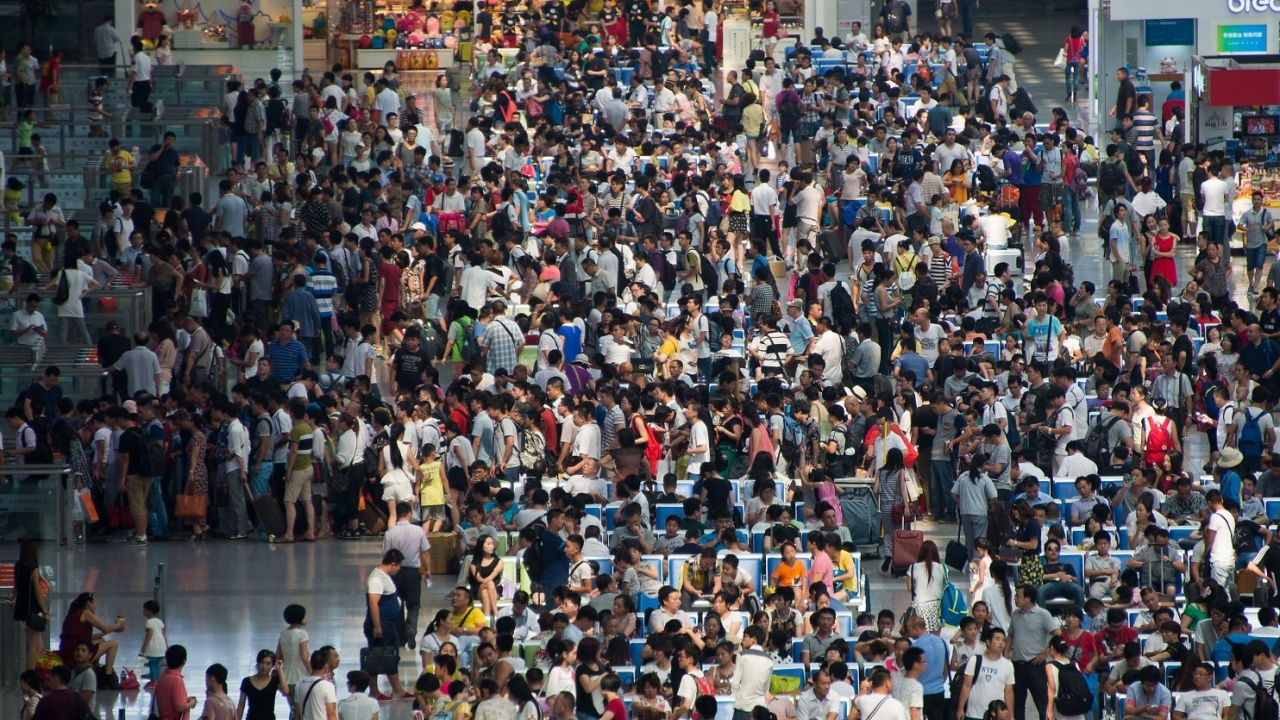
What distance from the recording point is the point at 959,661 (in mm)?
14172

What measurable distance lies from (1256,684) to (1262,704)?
140 millimetres

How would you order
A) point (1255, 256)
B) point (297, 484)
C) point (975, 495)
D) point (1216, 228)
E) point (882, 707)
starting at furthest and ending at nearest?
point (1216, 228) → point (1255, 256) → point (297, 484) → point (975, 495) → point (882, 707)

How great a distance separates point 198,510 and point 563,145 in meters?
10.2

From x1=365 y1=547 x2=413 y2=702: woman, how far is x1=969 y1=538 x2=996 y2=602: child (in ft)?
13.4

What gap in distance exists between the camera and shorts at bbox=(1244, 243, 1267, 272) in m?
24.3

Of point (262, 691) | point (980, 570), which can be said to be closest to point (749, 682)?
point (980, 570)

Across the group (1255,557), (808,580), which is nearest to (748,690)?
(808,580)

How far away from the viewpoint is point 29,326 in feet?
70.0

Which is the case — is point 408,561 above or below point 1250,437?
below

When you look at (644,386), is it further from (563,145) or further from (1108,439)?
(563,145)

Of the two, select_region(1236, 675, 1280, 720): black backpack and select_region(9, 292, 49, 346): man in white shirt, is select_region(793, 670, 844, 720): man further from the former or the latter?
select_region(9, 292, 49, 346): man in white shirt

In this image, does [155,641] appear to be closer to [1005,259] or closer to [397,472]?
[397,472]

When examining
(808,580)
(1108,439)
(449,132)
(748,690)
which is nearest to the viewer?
(748,690)

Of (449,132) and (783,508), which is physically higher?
(449,132)
